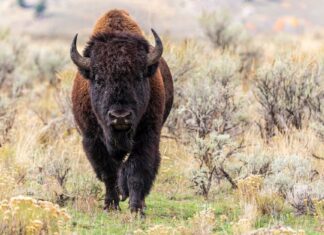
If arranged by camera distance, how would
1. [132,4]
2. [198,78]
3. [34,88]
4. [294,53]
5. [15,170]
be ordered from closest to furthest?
[15,170] → [198,78] → [294,53] → [34,88] → [132,4]

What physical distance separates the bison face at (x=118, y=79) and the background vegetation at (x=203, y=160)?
933 millimetres

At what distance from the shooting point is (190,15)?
58.6 metres

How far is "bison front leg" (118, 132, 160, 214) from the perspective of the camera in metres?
7.95

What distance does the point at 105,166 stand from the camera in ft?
27.8

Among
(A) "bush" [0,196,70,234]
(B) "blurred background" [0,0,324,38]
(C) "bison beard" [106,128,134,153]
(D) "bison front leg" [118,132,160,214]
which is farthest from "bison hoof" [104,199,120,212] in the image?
(B) "blurred background" [0,0,324,38]

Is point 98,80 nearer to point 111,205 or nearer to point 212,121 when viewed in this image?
point 111,205

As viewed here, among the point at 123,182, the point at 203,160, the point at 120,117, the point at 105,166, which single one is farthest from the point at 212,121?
the point at 120,117

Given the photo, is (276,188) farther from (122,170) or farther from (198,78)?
(198,78)

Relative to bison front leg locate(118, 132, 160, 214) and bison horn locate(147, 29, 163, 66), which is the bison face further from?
bison front leg locate(118, 132, 160, 214)

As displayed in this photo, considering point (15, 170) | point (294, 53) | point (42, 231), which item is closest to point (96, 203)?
point (15, 170)

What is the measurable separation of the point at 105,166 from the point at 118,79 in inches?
54.2

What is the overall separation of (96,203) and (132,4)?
49.1m

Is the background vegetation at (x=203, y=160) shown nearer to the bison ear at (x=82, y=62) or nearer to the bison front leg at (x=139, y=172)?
the bison front leg at (x=139, y=172)

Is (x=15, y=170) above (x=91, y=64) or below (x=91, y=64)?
below
